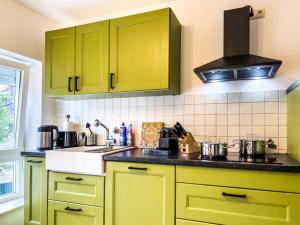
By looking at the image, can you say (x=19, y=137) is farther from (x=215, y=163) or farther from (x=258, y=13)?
(x=258, y=13)

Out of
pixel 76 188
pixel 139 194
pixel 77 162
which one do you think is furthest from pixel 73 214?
pixel 139 194

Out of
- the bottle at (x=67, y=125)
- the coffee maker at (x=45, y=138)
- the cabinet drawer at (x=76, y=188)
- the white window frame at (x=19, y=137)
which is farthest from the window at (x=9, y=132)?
the cabinet drawer at (x=76, y=188)

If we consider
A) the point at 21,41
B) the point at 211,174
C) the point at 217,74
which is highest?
the point at 21,41

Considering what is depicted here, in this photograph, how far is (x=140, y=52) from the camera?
1.99 metres

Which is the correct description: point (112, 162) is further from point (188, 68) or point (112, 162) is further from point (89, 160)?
point (188, 68)

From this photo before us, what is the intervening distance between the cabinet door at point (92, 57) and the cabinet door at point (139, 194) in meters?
0.83

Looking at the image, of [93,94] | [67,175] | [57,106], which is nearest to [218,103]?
[93,94]

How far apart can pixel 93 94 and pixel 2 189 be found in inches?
52.1

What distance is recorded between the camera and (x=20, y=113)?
2.47 metres

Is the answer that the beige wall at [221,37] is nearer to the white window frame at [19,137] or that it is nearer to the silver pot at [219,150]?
the silver pot at [219,150]

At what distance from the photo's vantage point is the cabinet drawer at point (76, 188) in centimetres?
178

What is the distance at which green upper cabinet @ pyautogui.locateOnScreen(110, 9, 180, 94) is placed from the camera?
75.1 inches

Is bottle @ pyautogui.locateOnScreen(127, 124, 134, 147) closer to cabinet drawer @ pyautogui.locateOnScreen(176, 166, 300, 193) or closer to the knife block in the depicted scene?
the knife block

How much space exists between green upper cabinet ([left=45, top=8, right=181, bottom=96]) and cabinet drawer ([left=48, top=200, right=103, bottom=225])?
3.33 feet
